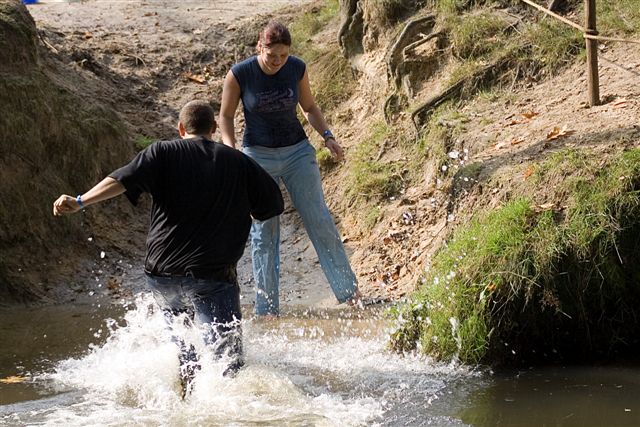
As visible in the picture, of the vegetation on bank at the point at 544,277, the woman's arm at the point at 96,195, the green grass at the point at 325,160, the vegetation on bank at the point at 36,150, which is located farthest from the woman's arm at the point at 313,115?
the vegetation on bank at the point at 36,150

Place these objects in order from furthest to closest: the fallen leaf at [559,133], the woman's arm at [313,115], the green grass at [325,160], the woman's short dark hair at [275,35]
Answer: the green grass at [325,160] → the fallen leaf at [559,133] → the woman's arm at [313,115] → the woman's short dark hair at [275,35]

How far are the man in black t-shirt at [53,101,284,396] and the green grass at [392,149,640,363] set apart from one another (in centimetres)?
156

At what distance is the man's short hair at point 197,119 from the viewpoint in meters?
6.06

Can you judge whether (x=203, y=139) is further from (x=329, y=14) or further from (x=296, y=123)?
(x=329, y=14)

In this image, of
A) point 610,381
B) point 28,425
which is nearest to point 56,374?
point 28,425

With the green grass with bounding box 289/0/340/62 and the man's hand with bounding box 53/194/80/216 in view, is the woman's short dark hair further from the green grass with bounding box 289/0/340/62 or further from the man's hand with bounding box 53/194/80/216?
the green grass with bounding box 289/0/340/62

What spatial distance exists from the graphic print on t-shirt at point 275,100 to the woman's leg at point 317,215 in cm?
36

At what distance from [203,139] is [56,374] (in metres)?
2.13

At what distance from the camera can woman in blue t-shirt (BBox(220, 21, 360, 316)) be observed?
7.69 meters

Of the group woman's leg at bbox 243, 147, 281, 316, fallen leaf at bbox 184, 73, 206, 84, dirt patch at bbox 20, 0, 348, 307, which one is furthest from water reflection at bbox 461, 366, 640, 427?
fallen leaf at bbox 184, 73, 206, 84

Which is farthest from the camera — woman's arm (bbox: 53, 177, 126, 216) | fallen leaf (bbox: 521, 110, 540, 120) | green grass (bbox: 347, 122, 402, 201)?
green grass (bbox: 347, 122, 402, 201)

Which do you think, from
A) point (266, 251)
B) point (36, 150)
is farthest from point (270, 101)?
point (36, 150)

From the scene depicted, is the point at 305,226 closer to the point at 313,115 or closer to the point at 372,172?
the point at 313,115

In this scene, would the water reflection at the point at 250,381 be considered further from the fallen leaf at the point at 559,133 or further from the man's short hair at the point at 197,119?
the fallen leaf at the point at 559,133
